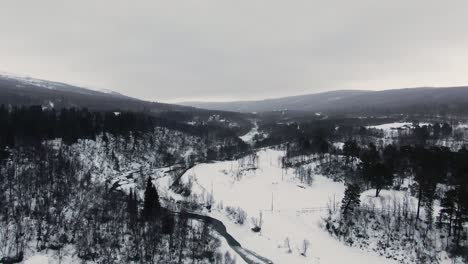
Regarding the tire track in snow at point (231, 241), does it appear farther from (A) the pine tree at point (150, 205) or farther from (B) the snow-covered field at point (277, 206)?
(A) the pine tree at point (150, 205)

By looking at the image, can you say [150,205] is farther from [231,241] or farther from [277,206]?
[277,206]

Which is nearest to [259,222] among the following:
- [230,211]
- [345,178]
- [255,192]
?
[230,211]

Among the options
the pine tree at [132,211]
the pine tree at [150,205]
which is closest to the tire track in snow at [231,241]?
the pine tree at [150,205]

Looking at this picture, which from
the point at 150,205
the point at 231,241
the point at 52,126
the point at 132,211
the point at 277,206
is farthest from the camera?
the point at 52,126

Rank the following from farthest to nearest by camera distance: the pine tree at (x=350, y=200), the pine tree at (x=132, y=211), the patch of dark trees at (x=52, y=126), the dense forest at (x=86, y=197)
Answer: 1. the patch of dark trees at (x=52, y=126)
2. the pine tree at (x=350, y=200)
3. the pine tree at (x=132, y=211)
4. the dense forest at (x=86, y=197)

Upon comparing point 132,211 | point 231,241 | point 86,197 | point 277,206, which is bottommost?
point 231,241

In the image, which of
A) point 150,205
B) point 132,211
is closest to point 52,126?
point 132,211

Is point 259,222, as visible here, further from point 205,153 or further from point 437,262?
point 205,153

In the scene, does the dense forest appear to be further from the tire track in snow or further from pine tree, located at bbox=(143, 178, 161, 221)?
the tire track in snow
